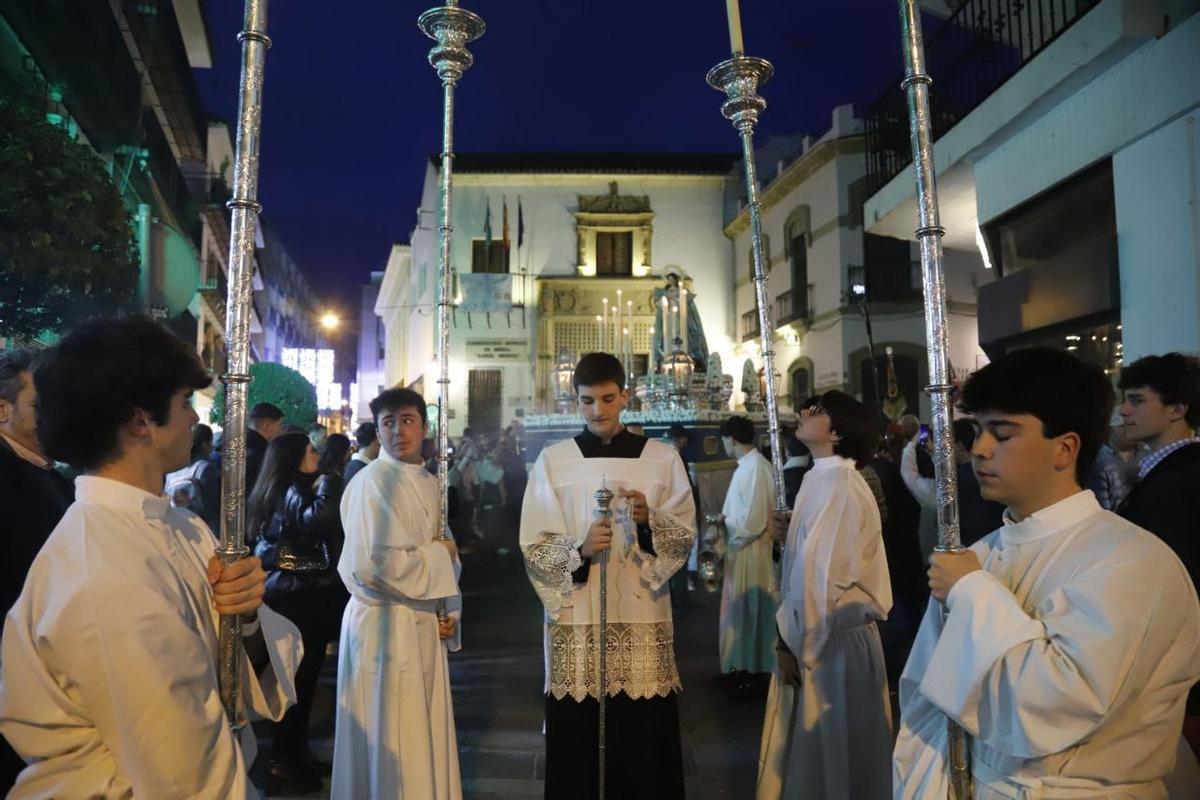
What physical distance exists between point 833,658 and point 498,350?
2619 cm

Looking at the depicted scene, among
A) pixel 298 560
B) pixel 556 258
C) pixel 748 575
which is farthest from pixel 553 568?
pixel 556 258

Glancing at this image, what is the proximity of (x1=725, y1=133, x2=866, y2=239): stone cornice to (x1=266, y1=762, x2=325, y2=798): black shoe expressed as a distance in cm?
1764

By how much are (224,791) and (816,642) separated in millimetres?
2322

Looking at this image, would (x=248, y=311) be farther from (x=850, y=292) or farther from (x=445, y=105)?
(x=850, y=292)

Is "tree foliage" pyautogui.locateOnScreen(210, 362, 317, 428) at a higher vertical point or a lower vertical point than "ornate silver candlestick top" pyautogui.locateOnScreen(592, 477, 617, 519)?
higher

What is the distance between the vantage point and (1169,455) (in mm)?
2777

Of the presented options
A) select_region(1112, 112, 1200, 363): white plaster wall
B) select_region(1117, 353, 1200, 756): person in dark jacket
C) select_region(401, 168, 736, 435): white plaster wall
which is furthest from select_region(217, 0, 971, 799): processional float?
select_region(401, 168, 736, 435): white plaster wall

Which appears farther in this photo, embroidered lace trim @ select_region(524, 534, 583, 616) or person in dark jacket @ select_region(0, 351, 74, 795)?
embroidered lace trim @ select_region(524, 534, 583, 616)

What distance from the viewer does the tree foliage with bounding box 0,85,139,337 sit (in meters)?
4.42

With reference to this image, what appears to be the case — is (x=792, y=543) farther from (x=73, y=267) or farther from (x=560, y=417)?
(x=560, y=417)

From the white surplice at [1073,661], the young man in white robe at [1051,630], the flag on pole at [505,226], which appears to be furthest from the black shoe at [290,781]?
the flag on pole at [505,226]

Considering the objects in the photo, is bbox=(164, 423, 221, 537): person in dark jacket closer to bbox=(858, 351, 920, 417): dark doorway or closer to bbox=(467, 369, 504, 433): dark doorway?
bbox=(858, 351, 920, 417): dark doorway

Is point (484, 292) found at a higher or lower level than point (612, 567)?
higher

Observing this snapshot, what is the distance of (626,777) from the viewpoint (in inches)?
129
